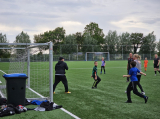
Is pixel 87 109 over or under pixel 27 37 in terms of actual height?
under

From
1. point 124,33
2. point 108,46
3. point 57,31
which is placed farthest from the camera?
point 57,31

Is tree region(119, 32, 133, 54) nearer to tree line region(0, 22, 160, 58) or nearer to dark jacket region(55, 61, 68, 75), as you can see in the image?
tree line region(0, 22, 160, 58)

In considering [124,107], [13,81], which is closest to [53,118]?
[13,81]

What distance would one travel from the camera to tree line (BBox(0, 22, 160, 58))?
72.8m

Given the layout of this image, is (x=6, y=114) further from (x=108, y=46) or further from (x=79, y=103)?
(x=108, y=46)

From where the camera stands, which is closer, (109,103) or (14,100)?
(14,100)

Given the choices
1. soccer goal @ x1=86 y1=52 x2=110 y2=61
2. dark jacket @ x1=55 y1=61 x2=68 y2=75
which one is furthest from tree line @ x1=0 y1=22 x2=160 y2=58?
dark jacket @ x1=55 y1=61 x2=68 y2=75

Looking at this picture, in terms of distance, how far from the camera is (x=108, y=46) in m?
76.0

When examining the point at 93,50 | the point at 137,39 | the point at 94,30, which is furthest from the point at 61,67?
the point at 137,39

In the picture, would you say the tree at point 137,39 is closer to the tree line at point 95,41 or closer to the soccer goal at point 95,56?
the tree line at point 95,41

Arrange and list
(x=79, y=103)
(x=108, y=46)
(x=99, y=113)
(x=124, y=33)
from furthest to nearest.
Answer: (x=124, y=33) < (x=108, y=46) < (x=79, y=103) < (x=99, y=113)

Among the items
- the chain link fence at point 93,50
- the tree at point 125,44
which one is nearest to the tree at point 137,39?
the tree at point 125,44

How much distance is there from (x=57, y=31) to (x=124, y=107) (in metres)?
82.8

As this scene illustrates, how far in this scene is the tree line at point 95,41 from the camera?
7281 centimetres
